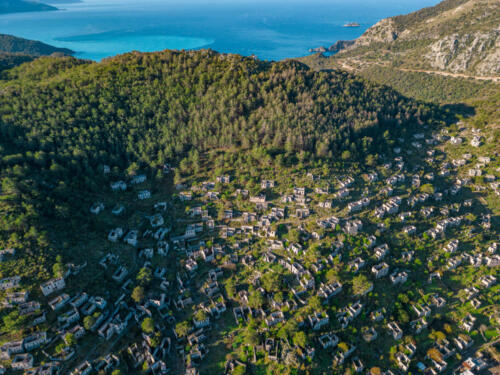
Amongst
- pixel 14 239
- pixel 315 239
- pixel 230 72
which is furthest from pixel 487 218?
pixel 14 239

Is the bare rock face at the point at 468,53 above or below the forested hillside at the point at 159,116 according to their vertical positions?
above

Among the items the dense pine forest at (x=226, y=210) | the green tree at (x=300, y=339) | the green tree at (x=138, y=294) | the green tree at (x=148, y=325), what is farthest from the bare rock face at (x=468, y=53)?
the green tree at (x=148, y=325)

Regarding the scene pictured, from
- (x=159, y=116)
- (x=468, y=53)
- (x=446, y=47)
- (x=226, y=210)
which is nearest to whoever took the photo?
(x=226, y=210)

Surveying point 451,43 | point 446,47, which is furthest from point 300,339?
point 446,47

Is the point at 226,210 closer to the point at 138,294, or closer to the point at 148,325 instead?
the point at 138,294

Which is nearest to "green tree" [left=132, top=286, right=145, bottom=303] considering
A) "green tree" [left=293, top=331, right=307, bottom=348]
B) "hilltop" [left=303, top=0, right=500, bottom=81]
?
"green tree" [left=293, top=331, right=307, bottom=348]

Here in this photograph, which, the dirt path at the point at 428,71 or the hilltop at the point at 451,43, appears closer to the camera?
the dirt path at the point at 428,71

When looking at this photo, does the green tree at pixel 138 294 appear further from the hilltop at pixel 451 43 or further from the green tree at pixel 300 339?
the hilltop at pixel 451 43

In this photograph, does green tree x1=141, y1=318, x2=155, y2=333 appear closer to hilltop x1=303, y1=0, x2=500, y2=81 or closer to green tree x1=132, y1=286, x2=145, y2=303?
green tree x1=132, y1=286, x2=145, y2=303

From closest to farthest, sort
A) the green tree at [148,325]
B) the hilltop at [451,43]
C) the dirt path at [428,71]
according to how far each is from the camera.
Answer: the green tree at [148,325]
the dirt path at [428,71]
the hilltop at [451,43]
